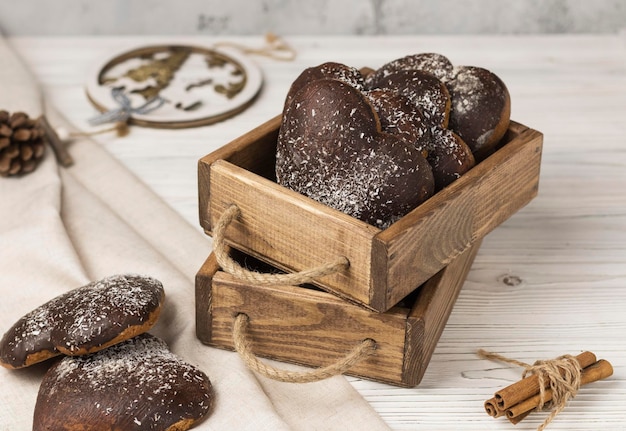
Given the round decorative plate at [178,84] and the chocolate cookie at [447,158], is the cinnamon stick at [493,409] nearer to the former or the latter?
the chocolate cookie at [447,158]

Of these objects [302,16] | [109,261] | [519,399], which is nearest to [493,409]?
[519,399]

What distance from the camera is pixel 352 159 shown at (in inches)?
44.5

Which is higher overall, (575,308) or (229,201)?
(229,201)

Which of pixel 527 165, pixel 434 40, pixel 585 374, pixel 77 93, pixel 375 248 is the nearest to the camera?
pixel 375 248

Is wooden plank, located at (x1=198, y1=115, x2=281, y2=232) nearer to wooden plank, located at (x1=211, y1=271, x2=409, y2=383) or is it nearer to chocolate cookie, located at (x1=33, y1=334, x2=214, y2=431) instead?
wooden plank, located at (x1=211, y1=271, x2=409, y2=383)

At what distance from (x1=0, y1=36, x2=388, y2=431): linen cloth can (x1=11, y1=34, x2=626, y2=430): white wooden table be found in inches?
2.0

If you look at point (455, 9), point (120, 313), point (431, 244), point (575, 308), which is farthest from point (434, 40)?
point (120, 313)

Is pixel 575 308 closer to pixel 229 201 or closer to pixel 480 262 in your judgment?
pixel 480 262

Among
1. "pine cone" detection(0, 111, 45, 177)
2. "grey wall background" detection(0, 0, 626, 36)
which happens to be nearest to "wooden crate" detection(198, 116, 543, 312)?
"pine cone" detection(0, 111, 45, 177)

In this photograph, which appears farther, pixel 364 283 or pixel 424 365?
pixel 424 365

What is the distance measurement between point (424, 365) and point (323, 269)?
0.22m

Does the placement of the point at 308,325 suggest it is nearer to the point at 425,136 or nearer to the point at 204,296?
the point at 204,296

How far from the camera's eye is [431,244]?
112 cm

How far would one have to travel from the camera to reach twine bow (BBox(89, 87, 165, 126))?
179 cm
